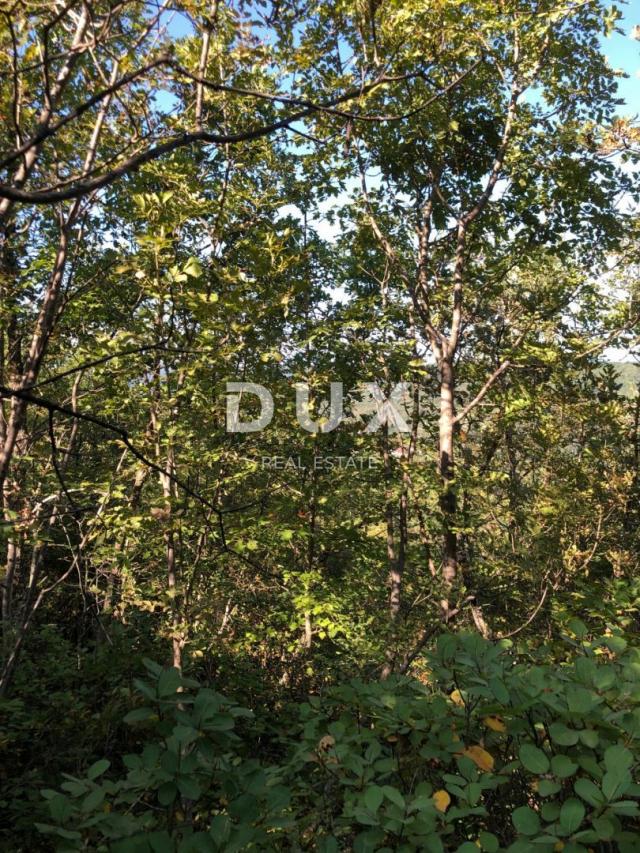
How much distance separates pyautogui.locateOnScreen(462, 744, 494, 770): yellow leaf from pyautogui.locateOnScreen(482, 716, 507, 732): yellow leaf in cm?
7

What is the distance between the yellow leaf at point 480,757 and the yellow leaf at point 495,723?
66mm

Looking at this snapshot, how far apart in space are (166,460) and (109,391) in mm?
740

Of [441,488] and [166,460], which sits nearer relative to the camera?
[166,460]

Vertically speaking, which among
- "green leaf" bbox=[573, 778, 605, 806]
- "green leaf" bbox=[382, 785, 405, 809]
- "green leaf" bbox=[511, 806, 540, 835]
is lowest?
"green leaf" bbox=[511, 806, 540, 835]

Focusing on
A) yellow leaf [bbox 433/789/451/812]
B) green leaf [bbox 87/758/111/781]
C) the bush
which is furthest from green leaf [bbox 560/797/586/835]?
green leaf [bbox 87/758/111/781]

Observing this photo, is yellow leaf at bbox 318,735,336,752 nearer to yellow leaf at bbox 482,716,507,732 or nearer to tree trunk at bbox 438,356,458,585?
yellow leaf at bbox 482,716,507,732

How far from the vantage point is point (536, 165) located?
248 inches

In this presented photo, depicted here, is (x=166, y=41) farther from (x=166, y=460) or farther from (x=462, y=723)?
(x=166, y=460)

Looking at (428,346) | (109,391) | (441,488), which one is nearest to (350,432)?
(441,488)

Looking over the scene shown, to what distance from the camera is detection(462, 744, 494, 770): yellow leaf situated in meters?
1.45

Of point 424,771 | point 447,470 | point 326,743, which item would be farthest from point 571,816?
point 447,470

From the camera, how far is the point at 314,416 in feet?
17.3

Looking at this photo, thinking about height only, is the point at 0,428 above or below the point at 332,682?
above

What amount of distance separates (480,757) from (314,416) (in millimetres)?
3966
